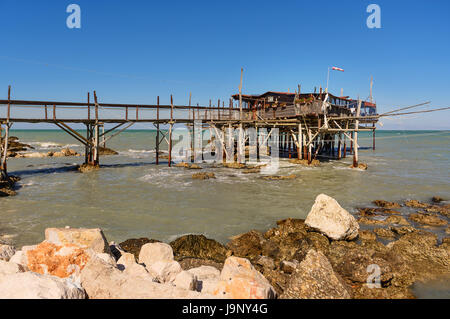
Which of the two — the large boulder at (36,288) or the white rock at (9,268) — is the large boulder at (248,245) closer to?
the large boulder at (36,288)

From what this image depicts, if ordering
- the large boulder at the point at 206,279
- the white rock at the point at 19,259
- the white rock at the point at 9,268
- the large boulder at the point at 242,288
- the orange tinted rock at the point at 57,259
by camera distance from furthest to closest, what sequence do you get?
the white rock at the point at 19,259
the orange tinted rock at the point at 57,259
the large boulder at the point at 206,279
the white rock at the point at 9,268
the large boulder at the point at 242,288

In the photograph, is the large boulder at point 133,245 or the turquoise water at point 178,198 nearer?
the large boulder at point 133,245

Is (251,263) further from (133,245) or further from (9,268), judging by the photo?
(9,268)

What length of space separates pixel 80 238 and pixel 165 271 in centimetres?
203

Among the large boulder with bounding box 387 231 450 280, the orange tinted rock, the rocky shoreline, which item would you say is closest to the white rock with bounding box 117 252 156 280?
the rocky shoreline

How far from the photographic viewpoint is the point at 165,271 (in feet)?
16.9

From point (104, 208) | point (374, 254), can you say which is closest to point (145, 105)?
point (104, 208)

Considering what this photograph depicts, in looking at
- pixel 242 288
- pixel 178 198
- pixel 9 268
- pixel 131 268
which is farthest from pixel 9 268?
pixel 178 198

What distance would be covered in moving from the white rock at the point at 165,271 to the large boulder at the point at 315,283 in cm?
202

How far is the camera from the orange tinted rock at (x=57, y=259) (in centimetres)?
493

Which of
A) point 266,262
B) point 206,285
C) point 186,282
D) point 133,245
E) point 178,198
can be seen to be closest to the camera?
point 186,282

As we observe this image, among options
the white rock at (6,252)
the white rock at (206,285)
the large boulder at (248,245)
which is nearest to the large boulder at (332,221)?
the large boulder at (248,245)

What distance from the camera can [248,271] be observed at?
461 centimetres
